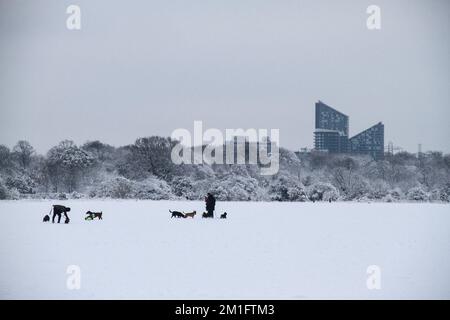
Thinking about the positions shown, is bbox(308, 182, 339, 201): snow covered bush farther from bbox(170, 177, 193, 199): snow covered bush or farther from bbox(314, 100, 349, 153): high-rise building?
bbox(314, 100, 349, 153): high-rise building

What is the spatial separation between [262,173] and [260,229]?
165 ft

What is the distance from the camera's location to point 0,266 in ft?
47.1

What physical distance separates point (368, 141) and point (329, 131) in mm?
10667

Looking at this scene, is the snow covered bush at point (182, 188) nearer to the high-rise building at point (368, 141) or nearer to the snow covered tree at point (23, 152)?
the snow covered tree at point (23, 152)

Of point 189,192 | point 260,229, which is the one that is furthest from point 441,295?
point 189,192

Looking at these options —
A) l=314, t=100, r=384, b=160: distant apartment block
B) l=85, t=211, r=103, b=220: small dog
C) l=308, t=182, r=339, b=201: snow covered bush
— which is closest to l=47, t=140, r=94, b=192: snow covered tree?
l=308, t=182, r=339, b=201: snow covered bush

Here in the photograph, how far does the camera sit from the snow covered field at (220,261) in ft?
39.2

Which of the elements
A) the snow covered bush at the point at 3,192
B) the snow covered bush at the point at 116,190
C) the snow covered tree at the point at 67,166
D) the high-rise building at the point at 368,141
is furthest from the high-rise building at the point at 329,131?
the snow covered bush at the point at 3,192

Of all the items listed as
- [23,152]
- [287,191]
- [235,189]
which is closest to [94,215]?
[235,189]

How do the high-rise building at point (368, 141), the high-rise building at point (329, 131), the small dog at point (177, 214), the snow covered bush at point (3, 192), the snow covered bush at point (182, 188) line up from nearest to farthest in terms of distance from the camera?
the small dog at point (177, 214)
the snow covered bush at point (3, 192)
the snow covered bush at point (182, 188)
the high-rise building at point (368, 141)
the high-rise building at point (329, 131)

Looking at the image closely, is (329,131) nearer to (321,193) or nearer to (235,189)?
(321,193)

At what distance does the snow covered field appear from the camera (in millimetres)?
11953

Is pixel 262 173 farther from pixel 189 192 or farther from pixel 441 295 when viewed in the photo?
pixel 441 295
